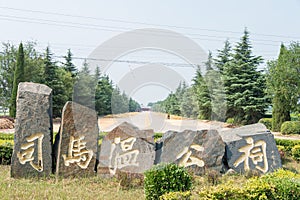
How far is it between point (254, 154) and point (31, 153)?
4.09 meters

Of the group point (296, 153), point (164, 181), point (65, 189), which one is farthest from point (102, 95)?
point (164, 181)

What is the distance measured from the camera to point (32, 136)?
16.2ft

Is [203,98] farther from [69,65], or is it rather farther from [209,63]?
[69,65]

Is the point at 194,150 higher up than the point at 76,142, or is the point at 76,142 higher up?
the point at 76,142

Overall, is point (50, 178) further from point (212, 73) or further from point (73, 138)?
point (212, 73)

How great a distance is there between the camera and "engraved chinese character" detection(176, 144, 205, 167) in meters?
5.37

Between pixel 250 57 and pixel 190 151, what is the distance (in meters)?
14.4

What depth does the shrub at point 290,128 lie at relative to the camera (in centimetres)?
1382


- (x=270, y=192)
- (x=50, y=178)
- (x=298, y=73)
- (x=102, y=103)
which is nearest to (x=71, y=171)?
(x=50, y=178)

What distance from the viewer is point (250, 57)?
1823 cm

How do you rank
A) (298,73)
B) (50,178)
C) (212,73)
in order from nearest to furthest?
(50,178) → (298,73) → (212,73)

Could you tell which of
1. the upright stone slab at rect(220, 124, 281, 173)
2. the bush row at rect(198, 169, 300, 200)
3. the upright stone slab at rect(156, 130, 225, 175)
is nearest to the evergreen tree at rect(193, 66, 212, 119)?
the upright stone slab at rect(220, 124, 281, 173)

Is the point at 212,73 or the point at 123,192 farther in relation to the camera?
the point at 212,73

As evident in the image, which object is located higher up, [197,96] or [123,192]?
[197,96]
